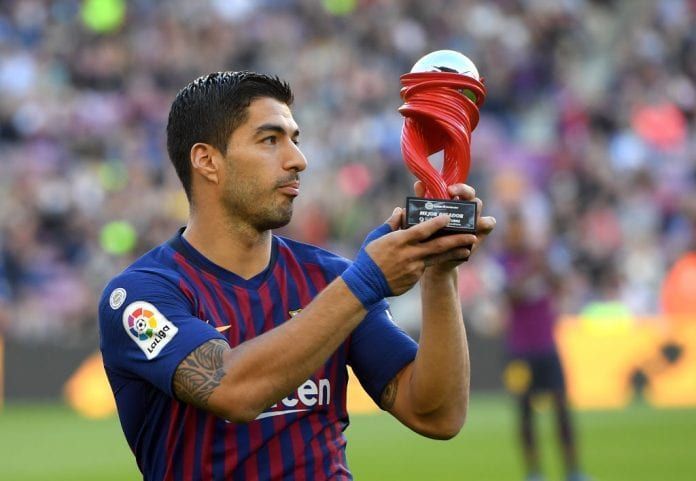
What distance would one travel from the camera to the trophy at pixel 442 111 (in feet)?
11.7

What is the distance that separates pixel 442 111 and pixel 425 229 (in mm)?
392

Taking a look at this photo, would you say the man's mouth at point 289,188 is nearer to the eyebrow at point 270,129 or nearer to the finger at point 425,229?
the eyebrow at point 270,129

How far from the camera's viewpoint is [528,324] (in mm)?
10844

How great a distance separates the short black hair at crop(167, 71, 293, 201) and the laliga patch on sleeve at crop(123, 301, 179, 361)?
0.50 metres

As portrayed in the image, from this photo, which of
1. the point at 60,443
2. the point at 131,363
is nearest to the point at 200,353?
the point at 131,363

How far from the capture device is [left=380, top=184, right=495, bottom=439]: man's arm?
3.69m

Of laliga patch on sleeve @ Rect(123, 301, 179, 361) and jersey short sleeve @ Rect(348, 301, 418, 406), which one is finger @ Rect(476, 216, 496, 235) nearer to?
jersey short sleeve @ Rect(348, 301, 418, 406)

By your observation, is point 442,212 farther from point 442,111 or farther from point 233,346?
point 233,346

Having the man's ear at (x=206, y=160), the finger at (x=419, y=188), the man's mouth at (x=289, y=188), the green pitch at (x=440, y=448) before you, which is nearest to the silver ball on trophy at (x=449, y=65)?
the finger at (x=419, y=188)

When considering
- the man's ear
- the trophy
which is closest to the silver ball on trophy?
the trophy

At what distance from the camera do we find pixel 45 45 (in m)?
18.9

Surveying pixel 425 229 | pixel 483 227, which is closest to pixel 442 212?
pixel 425 229

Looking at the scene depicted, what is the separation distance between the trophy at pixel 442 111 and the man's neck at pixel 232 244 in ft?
1.76

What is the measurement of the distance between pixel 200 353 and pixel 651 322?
1276 centimetres
